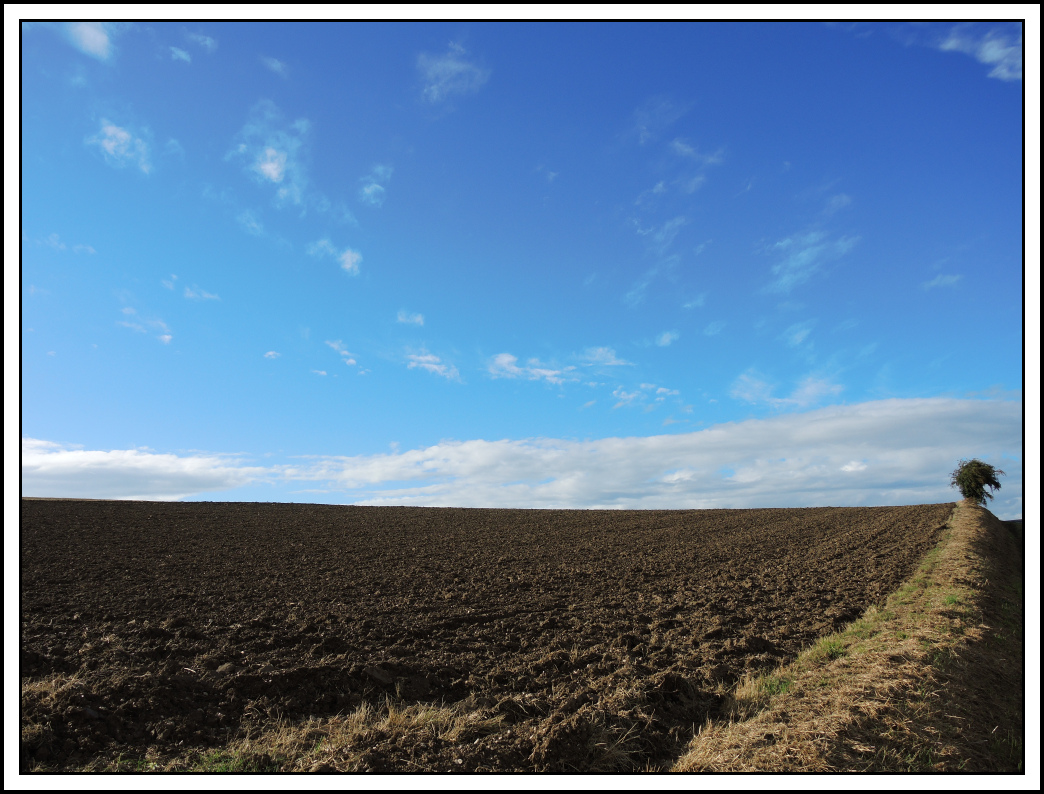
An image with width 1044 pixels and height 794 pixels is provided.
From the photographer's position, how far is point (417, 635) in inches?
496

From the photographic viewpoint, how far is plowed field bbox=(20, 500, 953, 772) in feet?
24.3

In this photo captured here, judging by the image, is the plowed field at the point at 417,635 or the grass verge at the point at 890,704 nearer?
the grass verge at the point at 890,704

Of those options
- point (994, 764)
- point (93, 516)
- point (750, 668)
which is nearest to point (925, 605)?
point (750, 668)

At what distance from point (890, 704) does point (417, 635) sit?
9.47m

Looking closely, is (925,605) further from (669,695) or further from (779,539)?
(779,539)

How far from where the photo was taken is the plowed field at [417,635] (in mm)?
7414

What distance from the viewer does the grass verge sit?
6254 mm

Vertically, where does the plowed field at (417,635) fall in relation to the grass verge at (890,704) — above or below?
below

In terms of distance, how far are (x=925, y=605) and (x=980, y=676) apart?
6.09 m

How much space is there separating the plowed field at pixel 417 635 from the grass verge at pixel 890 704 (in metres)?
0.91

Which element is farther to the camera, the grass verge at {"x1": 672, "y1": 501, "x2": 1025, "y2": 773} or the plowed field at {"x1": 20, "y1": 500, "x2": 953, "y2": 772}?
the plowed field at {"x1": 20, "y1": 500, "x2": 953, "y2": 772}

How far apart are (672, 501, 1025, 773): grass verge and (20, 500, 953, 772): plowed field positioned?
91 cm

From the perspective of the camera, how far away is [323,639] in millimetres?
11797

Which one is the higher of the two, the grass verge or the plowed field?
the grass verge
